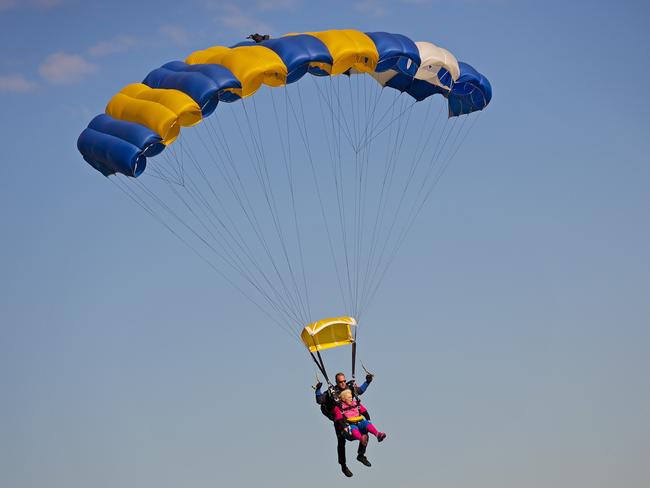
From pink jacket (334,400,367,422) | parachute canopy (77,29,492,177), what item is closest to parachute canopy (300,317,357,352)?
pink jacket (334,400,367,422)

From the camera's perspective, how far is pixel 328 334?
26.1 meters

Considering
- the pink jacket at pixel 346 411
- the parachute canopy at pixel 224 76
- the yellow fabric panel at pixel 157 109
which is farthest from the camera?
the parachute canopy at pixel 224 76

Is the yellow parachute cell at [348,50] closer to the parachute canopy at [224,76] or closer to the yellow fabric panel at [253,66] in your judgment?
the parachute canopy at [224,76]

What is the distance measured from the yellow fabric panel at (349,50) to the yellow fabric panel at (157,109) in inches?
110

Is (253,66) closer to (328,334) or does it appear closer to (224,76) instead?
(224,76)

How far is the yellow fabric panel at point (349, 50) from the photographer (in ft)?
87.1

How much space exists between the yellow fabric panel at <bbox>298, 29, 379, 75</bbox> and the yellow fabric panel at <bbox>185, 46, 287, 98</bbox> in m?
1.13

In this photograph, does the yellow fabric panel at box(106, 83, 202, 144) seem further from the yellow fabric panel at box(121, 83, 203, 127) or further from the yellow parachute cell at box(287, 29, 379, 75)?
the yellow parachute cell at box(287, 29, 379, 75)

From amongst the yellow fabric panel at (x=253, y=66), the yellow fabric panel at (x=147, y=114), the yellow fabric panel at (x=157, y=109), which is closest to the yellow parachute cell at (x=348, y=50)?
the yellow fabric panel at (x=253, y=66)

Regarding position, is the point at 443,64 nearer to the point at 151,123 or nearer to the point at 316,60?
the point at 316,60

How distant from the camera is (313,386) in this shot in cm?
2517

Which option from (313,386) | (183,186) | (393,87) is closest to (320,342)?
(313,386)

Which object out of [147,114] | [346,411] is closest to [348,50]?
[147,114]

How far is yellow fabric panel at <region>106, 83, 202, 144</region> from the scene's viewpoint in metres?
25.4
